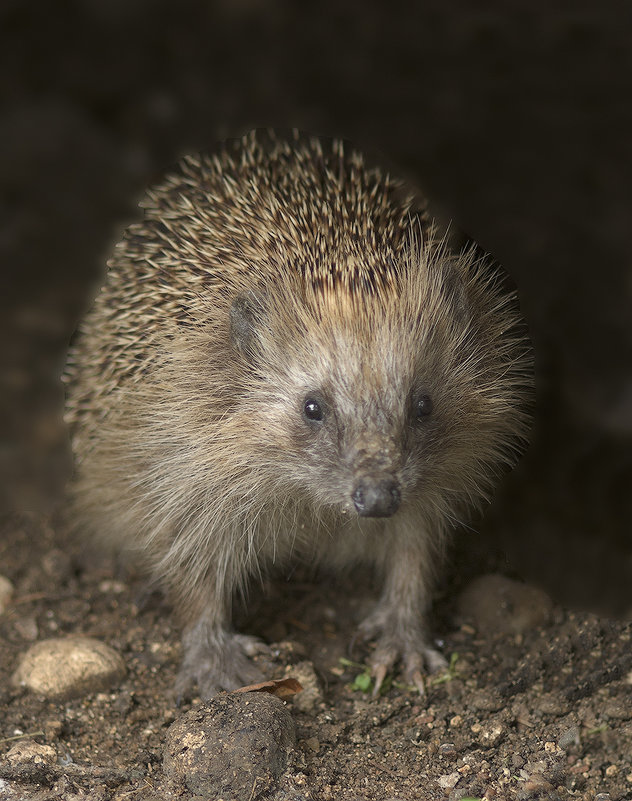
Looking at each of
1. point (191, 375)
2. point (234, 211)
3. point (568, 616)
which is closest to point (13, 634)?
point (191, 375)

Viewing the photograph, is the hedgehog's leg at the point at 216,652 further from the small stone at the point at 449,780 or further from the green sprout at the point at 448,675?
the small stone at the point at 449,780

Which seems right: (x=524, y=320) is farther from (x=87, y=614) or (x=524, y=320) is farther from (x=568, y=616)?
(x=87, y=614)

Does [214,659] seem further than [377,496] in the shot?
Yes

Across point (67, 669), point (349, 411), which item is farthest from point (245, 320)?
point (67, 669)

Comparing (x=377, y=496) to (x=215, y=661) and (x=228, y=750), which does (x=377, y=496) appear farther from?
(x=215, y=661)

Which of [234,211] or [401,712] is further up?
[234,211]

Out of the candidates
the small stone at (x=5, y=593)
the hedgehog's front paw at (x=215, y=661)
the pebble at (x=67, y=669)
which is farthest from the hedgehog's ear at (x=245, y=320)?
the small stone at (x=5, y=593)
